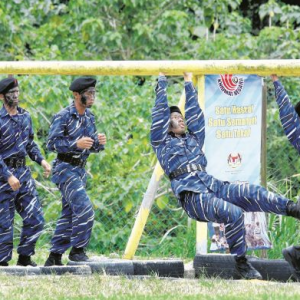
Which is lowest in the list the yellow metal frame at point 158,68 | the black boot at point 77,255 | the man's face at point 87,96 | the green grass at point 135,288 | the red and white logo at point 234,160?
the black boot at point 77,255

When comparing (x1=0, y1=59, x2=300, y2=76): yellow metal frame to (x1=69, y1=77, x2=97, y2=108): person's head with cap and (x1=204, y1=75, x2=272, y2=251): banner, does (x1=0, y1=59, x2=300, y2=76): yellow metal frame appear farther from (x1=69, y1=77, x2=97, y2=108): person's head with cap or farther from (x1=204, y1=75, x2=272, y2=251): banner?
(x1=204, y1=75, x2=272, y2=251): banner

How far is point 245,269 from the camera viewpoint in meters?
9.28

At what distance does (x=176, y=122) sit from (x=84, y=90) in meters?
0.96

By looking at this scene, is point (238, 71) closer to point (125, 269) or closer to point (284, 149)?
point (125, 269)

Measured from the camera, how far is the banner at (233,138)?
34.4ft

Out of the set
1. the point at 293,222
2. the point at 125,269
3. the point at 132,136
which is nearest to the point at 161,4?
the point at 132,136

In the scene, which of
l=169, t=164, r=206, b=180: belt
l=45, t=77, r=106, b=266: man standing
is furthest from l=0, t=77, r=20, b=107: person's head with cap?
l=169, t=164, r=206, b=180: belt

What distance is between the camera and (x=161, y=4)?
1594 cm

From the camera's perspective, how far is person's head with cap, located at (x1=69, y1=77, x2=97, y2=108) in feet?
33.2

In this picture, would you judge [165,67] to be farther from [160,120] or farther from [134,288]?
[134,288]

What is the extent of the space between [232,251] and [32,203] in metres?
1.93

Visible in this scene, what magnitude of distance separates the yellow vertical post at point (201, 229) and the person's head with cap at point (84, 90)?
0.99 metres

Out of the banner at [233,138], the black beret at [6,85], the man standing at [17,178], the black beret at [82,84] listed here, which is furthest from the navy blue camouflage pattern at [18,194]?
the banner at [233,138]

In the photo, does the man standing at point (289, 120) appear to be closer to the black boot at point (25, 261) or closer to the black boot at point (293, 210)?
the black boot at point (293, 210)
